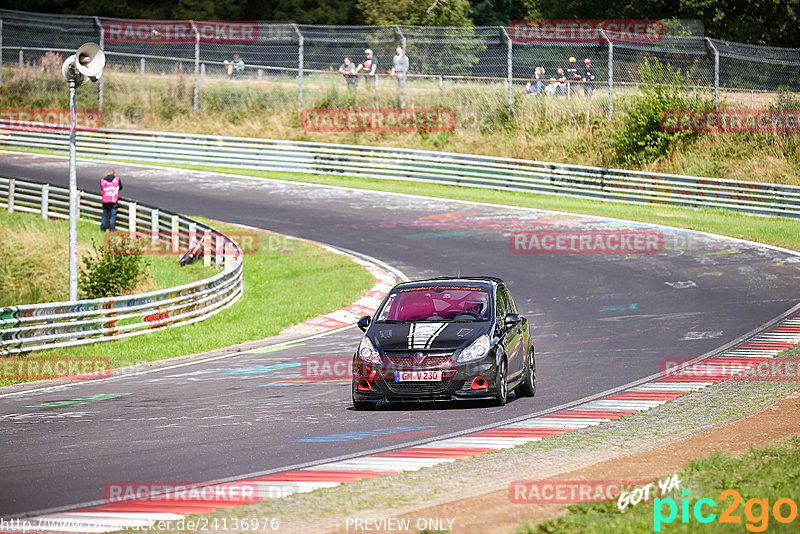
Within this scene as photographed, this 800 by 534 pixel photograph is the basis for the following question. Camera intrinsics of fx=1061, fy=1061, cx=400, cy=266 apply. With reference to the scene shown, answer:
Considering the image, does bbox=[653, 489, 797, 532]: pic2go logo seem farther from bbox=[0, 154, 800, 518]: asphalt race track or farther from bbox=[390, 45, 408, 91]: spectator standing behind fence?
bbox=[390, 45, 408, 91]: spectator standing behind fence

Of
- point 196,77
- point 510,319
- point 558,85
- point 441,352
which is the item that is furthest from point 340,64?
point 441,352

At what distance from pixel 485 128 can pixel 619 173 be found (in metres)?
7.70

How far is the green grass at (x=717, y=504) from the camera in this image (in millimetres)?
6438

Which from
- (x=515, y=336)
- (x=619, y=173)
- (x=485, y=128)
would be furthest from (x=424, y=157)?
(x=515, y=336)

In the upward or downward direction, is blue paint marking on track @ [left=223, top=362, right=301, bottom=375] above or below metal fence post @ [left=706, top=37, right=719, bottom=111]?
below

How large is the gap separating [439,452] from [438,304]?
3545 millimetres

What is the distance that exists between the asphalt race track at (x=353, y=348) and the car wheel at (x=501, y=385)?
0.18m

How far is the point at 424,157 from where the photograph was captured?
37344 mm

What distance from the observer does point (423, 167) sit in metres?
37.3

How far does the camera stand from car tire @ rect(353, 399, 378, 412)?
39.4 ft

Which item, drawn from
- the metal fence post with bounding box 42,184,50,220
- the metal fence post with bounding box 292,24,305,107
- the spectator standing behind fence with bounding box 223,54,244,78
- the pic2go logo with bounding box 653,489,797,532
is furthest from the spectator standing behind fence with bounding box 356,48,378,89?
the pic2go logo with bounding box 653,489,797,532

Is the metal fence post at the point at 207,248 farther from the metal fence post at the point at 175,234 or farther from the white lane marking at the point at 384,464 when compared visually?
the white lane marking at the point at 384,464

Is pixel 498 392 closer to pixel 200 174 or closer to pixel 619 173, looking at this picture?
pixel 619 173

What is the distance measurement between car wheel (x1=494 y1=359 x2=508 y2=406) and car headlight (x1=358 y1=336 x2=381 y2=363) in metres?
1.36
